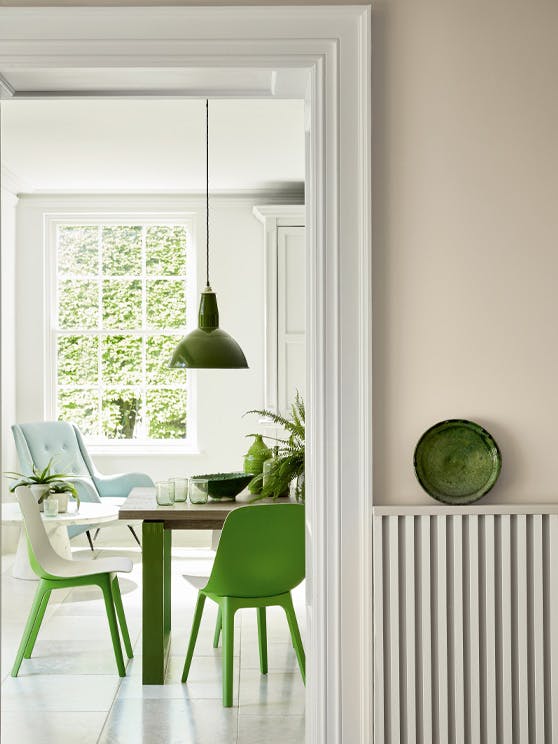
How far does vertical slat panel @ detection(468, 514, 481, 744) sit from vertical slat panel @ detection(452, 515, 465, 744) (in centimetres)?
3

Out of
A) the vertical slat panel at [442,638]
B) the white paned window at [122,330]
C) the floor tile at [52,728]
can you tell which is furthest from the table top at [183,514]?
the white paned window at [122,330]

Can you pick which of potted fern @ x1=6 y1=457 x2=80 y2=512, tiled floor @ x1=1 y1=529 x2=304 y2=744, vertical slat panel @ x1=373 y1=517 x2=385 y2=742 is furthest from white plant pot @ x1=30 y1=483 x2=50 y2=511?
vertical slat panel @ x1=373 y1=517 x2=385 y2=742

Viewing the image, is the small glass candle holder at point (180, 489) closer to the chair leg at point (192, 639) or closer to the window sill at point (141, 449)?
the chair leg at point (192, 639)

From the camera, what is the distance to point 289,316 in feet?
21.0

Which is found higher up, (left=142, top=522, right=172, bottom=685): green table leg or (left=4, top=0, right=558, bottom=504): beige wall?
(left=4, top=0, right=558, bottom=504): beige wall

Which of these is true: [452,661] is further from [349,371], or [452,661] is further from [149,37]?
[149,37]

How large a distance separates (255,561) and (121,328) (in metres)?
3.71

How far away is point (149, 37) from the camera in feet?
7.15

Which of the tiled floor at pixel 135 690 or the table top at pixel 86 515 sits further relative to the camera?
the table top at pixel 86 515

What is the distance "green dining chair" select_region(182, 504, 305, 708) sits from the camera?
3334 millimetres

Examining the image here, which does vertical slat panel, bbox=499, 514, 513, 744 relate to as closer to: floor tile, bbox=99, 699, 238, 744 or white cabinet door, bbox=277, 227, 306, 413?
floor tile, bbox=99, 699, 238, 744

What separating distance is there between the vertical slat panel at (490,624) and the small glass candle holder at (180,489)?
6.63ft

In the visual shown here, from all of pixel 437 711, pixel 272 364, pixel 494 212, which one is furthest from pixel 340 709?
pixel 272 364

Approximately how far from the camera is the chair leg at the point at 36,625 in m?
3.78
